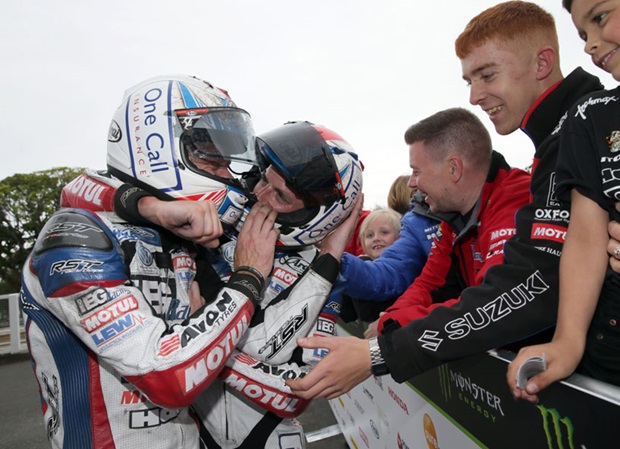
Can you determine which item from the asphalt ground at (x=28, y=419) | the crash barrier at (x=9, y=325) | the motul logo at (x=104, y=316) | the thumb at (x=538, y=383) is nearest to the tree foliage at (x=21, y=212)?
the crash barrier at (x=9, y=325)

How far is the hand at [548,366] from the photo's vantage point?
1.05 meters

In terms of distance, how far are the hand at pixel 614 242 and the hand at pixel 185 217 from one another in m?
1.17

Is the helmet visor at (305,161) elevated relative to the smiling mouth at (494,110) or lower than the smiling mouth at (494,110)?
lower

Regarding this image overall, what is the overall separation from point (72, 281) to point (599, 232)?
58.7 inches

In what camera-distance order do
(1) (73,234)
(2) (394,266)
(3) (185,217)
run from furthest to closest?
(2) (394,266) < (3) (185,217) < (1) (73,234)

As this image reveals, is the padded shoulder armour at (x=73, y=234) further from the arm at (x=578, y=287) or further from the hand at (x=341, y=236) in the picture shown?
the arm at (x=578, y=287)

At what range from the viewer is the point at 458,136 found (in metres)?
2.40

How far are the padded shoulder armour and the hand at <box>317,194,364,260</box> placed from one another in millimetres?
1003

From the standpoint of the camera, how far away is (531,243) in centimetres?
Result: 131

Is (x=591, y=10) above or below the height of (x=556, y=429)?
above

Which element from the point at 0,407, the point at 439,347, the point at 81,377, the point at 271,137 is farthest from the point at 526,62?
the point at 0,407

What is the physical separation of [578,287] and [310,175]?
116 centimetres

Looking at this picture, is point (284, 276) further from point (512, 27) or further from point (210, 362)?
point (512, 27)

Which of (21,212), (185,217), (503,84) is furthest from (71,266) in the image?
(21,212)
